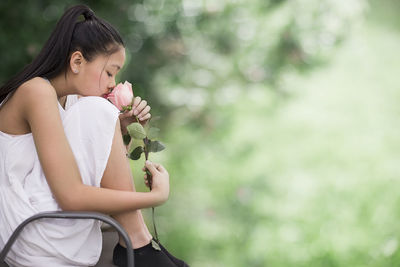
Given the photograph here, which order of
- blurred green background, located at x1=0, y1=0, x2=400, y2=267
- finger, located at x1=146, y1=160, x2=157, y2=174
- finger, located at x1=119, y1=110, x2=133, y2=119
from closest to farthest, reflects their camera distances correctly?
finger, located at x1=146, y1=160, x2=157, y2=174, finger, located at x1=119, y1=110, x2=133, y2=119, blurred green background, located at x1=0, y1=0, x2=400, y2=267

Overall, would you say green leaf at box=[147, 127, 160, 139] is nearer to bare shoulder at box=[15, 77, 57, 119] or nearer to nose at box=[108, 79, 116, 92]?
nose at box=[108, 79, 116, 92]

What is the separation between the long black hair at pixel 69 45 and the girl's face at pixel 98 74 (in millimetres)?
16

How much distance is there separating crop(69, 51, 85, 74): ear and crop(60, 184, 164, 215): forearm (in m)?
0.33

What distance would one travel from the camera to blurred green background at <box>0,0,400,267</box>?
3719 mm

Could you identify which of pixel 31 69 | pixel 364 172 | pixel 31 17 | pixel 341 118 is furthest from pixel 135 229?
pixel 341 118

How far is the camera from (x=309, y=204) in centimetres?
400

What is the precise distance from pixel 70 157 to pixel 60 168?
1.3 inches

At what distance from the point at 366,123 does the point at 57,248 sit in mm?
3679

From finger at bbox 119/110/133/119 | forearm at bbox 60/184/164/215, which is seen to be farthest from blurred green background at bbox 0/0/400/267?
forearm at bbox 60/184/164/215

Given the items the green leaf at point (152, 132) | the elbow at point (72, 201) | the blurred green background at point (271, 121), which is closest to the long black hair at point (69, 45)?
the green leaf at point (152, 132)

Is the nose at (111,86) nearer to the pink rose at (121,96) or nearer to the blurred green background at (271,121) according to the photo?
the pink rose at (121,96)

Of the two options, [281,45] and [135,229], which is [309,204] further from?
[135,229]

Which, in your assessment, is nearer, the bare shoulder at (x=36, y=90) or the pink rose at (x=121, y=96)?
the bare shoulder at (x=36, y=90)

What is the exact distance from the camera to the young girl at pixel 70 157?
1.29 meters
